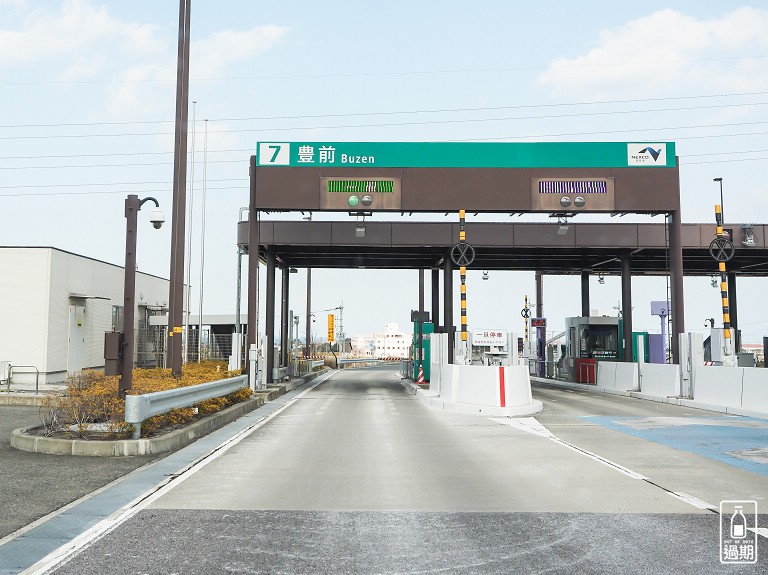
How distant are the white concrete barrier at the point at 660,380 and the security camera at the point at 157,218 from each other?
17.0 m

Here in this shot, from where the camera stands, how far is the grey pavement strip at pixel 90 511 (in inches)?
223

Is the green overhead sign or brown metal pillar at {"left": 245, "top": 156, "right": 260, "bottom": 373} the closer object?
the green overhead sign

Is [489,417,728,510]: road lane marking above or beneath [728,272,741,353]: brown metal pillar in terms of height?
beneath

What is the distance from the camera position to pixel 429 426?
16.0 metres

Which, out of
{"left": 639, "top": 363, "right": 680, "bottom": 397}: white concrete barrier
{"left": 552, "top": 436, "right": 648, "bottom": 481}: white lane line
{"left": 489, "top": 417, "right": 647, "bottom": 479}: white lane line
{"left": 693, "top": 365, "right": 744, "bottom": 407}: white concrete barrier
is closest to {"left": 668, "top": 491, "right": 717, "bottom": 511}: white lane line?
{"left": 552, "top": 436, "right": 648, "bottom": 481}: white lane line

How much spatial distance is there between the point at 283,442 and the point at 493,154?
1855 centimetres

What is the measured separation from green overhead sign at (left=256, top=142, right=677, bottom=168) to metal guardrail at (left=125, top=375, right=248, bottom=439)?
14.2 m

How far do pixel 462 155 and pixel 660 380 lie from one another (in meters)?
11.0

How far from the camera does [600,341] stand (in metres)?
40.0

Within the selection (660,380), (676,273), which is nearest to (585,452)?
(660,380)

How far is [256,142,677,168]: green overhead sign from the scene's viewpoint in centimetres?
2850

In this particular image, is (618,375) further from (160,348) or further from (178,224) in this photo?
(160,348)

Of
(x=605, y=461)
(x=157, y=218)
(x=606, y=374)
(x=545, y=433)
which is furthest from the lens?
(x=606, y=374)

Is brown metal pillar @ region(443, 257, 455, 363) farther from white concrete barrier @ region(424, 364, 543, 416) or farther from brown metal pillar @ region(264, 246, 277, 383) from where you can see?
white concrete barrier @ region(424, 364, 543, 416)
